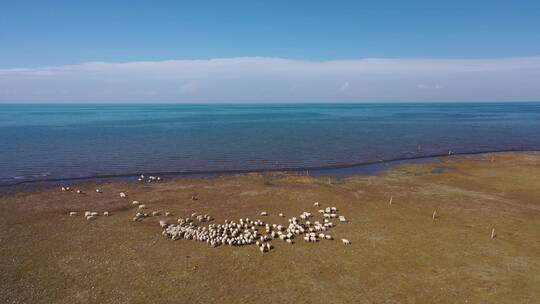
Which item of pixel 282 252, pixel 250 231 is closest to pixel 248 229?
pixel 250 231

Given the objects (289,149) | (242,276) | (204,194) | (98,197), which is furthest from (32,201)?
(289,149)

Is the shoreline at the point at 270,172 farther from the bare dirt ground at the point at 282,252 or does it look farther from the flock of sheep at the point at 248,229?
the flock of sheep at the point at 248,229

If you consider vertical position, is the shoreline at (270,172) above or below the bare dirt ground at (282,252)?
above

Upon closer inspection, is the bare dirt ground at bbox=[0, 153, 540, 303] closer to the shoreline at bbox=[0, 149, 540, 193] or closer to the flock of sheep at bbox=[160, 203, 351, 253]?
the flock of sheep at bbox=[160, 203, 351, 253]

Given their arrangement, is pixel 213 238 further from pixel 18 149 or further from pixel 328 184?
pixel 18 149

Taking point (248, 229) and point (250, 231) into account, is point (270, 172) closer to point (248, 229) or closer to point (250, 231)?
point (248, 229)

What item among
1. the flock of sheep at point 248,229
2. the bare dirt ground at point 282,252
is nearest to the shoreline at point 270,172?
the bare dirt ground at point 282,252
